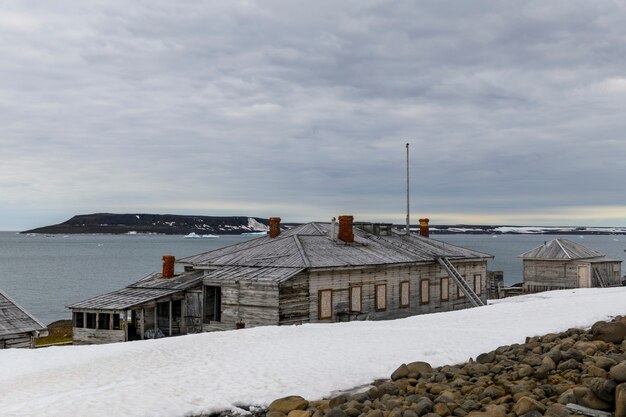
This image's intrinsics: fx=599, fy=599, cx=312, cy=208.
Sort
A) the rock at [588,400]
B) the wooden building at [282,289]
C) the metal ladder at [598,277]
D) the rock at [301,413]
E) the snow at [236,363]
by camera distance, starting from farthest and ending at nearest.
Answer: the metal ladder at [598,277]
the wooden building at [282,289]
the snow at [236,363]
the rock at [301,413]
the rock at [588,400]

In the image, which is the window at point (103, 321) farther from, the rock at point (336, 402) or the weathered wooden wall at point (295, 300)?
the rock at point (336, 402)

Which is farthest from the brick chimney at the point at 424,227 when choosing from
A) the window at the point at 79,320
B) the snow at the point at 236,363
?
the window at the point at 79,320

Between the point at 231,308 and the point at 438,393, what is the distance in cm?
1820

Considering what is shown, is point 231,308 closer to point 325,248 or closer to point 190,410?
point 325,248

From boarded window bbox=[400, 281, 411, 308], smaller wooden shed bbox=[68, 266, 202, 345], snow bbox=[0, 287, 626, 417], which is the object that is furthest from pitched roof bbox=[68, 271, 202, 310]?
boarded window bbox=[400, 281, 411, 308]

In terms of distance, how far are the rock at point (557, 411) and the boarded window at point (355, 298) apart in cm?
2096

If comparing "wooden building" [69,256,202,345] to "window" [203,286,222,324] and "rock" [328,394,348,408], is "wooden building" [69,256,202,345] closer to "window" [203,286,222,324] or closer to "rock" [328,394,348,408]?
"window" [203,286,222,324]

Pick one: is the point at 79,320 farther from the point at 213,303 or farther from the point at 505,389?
the point at 505,389

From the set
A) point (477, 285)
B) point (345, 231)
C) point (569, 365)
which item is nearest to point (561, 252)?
point (477, 285)

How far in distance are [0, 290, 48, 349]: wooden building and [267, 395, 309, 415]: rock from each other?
15.2 m

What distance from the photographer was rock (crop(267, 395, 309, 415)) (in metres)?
11.0

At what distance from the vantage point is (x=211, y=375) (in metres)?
13.9

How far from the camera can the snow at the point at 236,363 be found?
39.8ft

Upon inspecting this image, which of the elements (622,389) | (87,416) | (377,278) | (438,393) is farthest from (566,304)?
(87,416)
